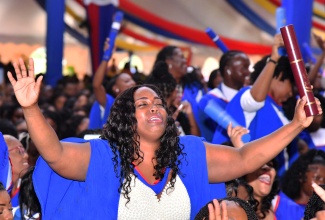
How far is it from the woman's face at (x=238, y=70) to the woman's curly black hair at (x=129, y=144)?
101 inches

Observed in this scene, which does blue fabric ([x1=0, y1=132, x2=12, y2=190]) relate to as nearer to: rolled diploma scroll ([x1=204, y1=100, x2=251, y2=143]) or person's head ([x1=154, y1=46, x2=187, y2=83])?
rolled diploma scroll ([x1=204, y1=100, x2=251, y2=143])

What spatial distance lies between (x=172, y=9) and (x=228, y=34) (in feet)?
4.65

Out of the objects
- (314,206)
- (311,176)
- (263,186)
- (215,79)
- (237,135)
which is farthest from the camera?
(215,79)

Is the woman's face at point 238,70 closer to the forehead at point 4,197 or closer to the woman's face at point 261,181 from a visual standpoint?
the woman's face at point 261,181

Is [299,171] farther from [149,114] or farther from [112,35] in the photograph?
[112,35]

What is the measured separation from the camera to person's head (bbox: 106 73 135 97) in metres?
6.55

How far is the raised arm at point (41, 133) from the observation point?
10.9ft

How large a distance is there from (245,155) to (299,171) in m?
1.47

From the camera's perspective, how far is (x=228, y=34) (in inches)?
779

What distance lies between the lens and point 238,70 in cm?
633

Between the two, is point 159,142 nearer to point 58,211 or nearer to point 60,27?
point 58,211

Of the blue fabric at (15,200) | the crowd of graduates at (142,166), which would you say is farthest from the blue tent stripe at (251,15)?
the blue fabric at (15,200)

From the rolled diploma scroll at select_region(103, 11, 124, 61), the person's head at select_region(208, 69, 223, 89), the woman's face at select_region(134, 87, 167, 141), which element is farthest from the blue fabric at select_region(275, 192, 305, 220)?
the person's head at select_region(208, 69, 223, 89)

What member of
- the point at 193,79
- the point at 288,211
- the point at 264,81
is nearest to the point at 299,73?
the point at 288,211
